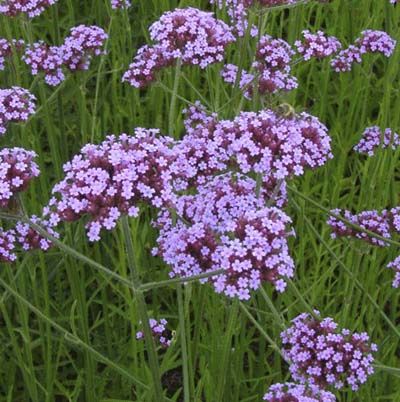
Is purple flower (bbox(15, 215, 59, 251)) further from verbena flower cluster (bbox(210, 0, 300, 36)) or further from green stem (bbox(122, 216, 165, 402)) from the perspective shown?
verbena flower cluster (bbox(210, 0, 300, 36))

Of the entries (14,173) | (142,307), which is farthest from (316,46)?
(142,307)

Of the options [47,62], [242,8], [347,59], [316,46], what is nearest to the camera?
[242,8]

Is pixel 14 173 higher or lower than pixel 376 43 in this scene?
lower

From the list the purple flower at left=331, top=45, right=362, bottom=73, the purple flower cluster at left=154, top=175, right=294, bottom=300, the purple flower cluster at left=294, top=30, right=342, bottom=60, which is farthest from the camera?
the purple flower at left=331, top=45, right=362, bottom=73

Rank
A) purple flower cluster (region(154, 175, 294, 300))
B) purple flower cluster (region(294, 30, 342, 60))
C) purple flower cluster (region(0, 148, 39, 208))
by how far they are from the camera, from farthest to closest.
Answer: purple flower cluster (region(294, 30, 342, 60)) < purple flower cluster (region(0, 148, 39, 208)) < purple flower cluster (region(154, 175, 294, 300))

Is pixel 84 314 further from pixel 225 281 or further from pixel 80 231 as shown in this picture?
pixel 225 281

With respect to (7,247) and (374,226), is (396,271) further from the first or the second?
(7,247)

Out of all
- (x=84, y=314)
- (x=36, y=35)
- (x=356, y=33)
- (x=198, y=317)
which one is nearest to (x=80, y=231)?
(x=84, y=314)

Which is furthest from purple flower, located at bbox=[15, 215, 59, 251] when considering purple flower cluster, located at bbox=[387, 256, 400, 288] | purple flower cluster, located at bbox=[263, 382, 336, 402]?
purple flower cluster, located at bbox=[387, 256, 400, 288]
